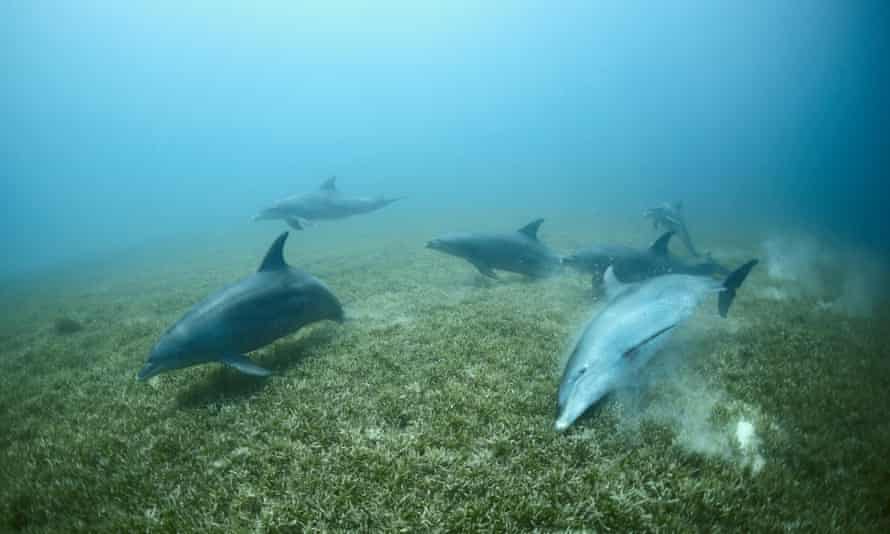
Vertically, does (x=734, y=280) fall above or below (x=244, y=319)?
below

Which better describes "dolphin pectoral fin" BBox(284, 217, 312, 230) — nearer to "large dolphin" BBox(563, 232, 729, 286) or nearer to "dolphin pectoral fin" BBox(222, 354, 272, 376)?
"dolphin pectoral fin" BBox(222, 354, 272, 376)

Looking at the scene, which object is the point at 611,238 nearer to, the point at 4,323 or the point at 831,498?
the point at 831,498

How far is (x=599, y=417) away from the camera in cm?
387

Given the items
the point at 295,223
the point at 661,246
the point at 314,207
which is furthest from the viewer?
the point at 314,207

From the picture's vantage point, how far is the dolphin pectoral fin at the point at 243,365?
15.2 feet

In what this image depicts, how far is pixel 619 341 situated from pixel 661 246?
20.0 feet

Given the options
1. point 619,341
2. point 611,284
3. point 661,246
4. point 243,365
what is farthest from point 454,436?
point 661,246

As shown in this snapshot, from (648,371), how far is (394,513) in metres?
3.75

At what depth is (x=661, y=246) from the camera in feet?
28.5

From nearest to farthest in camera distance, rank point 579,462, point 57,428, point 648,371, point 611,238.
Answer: point 579,462 → point 57,428 → point 648,371 → point 611,238

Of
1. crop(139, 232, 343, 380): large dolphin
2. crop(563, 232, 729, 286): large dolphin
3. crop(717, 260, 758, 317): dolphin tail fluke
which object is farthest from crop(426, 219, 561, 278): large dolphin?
crop(717, 260, 758, 317): dolphin tail fluke

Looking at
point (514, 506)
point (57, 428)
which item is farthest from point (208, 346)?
point (514, 506)

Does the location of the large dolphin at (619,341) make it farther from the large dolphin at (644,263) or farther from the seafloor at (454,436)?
the large dolphin at (644,263)

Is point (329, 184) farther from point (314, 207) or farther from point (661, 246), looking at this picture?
point (661, 246)
